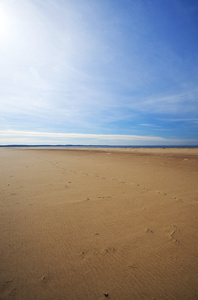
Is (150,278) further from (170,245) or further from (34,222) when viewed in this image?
(34,222)

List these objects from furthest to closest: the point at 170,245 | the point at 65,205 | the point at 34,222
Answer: the point at 65,205 → the point at 34,222 → the point at 170,245

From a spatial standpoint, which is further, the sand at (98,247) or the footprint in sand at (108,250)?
the footprint in sand at (108,250)

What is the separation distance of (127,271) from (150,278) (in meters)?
0.29

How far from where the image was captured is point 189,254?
2254 mm

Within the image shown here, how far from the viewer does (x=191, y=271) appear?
196 cm

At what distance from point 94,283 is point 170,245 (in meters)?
1.42

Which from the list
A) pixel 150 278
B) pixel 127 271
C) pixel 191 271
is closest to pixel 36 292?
pixel 127 271

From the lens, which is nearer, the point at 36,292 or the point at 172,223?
the point at 36,292

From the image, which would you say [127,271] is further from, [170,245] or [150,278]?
[170,245]

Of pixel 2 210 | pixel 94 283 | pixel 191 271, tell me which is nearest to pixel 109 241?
pixel 94 283

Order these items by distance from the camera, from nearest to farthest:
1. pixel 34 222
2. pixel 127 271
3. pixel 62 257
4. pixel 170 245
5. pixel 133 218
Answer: pixel 127 271, pixel 62 257, pixel 170 245, pixel 34 222, pixel 133 218

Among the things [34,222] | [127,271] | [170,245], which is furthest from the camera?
[34,222]

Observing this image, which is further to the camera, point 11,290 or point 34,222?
point 34,222

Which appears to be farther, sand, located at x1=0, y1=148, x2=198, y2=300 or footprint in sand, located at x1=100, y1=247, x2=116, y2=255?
footprint in sand, located at x1=100, y1=247, x2=116, y2=255
